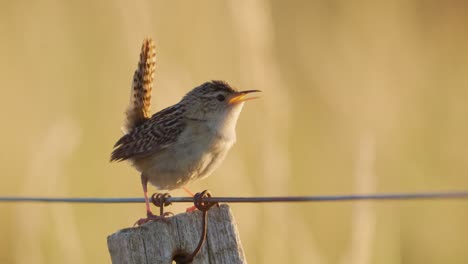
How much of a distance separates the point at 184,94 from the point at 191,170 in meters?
0.84

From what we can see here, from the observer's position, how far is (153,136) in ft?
15.9

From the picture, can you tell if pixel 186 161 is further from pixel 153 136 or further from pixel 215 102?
pixel 215 102

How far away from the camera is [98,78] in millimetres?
7703

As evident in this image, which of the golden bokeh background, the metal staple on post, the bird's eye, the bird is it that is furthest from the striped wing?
the metal staple on post

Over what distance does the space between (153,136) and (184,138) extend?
0.22 m

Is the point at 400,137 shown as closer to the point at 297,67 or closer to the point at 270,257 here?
the point at 297,67

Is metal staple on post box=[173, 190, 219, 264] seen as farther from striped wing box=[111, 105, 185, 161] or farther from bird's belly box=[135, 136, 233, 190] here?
striped wing box=[111, 105, 185, 161]

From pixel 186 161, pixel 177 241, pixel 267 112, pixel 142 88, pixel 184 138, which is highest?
pixel 142 88

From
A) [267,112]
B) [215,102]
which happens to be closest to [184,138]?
[215,102]

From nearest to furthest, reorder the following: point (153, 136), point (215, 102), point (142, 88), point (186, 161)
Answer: point (186, 161), point (153, 136), point (215, 102), point (142, 88)

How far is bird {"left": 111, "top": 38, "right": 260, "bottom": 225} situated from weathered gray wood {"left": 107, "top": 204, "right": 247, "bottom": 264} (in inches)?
50.6

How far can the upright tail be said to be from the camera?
539 centimetres

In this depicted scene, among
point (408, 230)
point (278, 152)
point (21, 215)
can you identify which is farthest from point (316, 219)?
point (21, 215)

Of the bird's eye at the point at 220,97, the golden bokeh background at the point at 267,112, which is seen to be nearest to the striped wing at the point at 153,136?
the bird's eye at the point at 220,97
